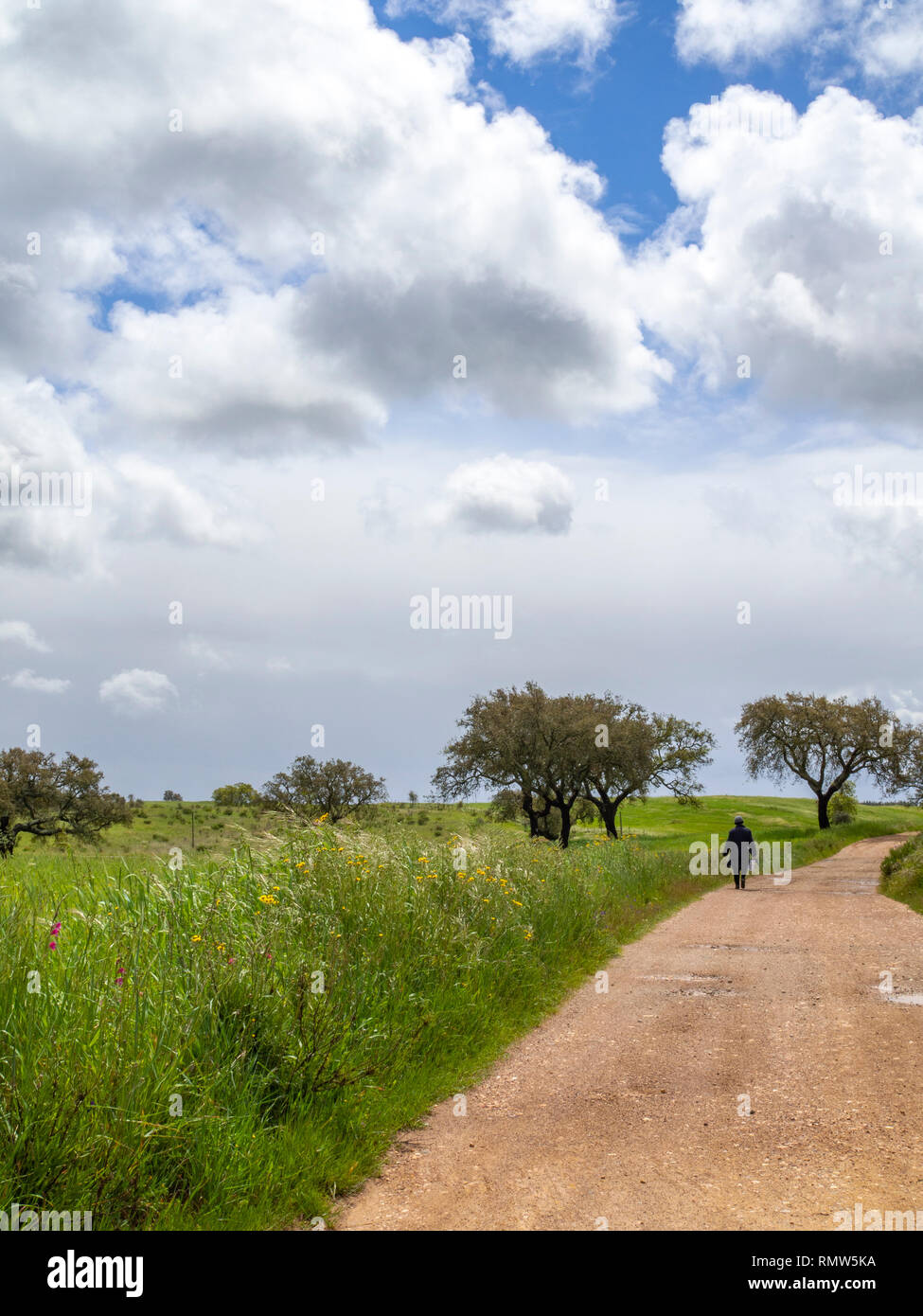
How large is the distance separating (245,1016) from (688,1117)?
3.08 m

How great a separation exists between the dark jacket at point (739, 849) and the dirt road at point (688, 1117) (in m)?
13.7

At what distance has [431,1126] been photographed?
19.8 ft

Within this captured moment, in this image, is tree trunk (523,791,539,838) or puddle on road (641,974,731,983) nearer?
puddle on road (641,974,731,983)

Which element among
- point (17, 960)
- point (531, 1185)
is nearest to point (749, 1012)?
point (531, 1185)

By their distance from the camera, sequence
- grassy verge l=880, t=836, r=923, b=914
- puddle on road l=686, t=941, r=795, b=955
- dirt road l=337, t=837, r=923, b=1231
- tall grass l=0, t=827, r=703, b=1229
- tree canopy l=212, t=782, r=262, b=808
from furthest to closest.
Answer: tree canopy l=212, t=782, r=262, b=808 < grassy verge l=880, t=836, r=923, b=914 < puddle on road l=686, t=941, r=795, b=955 < dirt road l=337, t=837, r=923, b=1231 < tall grass l=0, t=827, r=703, b=1229

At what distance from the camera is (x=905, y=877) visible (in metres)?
21.7

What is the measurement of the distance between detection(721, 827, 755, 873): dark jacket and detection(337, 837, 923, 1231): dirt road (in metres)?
13.7

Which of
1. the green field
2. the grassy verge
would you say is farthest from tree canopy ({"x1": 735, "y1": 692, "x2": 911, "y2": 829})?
the grassy verge

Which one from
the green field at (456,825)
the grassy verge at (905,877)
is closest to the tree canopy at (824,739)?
the green field at (456,825)

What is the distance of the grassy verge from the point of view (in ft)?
64.6

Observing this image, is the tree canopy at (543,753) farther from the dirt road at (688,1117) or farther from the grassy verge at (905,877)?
the dirt road at (688,1117)

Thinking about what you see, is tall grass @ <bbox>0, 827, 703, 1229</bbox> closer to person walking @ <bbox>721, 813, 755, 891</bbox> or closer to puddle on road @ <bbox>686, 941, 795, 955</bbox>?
puddle on road @ <bbox>686, 941, 795, 955</bbox>

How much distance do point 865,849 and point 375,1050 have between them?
125 feet

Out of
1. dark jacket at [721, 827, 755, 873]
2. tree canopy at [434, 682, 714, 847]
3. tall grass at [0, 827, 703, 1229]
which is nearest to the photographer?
tall grass at [0, 827, 703, 1229]
